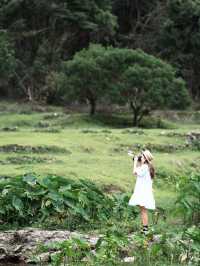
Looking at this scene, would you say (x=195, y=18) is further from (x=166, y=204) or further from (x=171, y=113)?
(x=166, y=204)

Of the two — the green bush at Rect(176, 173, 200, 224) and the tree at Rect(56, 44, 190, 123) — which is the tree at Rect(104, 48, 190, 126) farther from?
the green bush at Rect(176, 173, 200, 224)

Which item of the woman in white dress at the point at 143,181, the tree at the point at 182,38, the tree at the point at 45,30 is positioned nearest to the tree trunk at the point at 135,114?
the tree at the point at 45,30

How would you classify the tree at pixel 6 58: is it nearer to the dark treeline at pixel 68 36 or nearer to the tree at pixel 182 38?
the dark treeline at pixel 68 36

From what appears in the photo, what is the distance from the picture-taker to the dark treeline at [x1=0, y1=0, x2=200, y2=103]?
46.8m

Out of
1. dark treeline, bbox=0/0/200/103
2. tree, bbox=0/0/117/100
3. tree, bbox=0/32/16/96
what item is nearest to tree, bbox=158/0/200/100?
dark treeline, bbox=0/0/200/103

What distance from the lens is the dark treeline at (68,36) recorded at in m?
46.8

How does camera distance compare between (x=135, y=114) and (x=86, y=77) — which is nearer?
(x=135, y=114)

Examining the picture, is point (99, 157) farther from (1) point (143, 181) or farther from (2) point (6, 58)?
(2) point (6, 58)

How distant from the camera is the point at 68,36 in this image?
50719mm

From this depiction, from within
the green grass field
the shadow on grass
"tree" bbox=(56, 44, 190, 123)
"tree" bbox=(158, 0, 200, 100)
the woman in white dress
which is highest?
"tree" bbox=(158, 0, 200, 100)

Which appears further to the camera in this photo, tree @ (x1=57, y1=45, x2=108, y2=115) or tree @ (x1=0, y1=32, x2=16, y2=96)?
tree @ (x1=0, y1=32, x2=16, y2=96)

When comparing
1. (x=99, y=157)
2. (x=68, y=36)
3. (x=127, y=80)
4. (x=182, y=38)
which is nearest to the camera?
(x=99, y=157)

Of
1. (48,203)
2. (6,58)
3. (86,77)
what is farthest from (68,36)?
(48,203)

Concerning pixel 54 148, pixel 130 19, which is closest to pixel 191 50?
pixel 130 19
